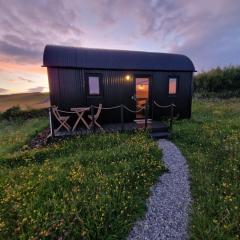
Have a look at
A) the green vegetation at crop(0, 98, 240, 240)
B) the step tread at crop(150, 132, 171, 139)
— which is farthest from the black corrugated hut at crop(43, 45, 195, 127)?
the green vegetation at crop(0, 98, 240, 240)

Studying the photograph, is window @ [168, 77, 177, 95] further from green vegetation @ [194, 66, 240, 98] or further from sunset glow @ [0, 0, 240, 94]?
green vegetation @ [194, 66, 240, 98]

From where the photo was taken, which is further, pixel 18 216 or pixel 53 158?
pixel 53 158

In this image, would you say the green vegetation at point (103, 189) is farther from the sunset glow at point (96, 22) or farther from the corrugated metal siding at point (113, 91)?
the sunset glow at point (96, 22)

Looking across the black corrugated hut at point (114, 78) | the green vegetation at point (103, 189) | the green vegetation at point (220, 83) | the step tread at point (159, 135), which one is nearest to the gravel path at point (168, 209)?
the green vegetation at point (103, 189)

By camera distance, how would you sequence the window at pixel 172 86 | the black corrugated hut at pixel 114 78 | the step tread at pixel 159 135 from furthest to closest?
the window at pixel 172 86 < the black corrugated hut at pixel 114 78 < the step tread at pixel 159 135

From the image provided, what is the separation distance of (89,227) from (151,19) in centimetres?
1324

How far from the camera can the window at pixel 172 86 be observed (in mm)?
10589

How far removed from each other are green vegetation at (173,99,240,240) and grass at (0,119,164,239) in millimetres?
1031

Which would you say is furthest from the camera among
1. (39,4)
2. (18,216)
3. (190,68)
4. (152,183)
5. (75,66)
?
(190,68)

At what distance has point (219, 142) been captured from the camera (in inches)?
254

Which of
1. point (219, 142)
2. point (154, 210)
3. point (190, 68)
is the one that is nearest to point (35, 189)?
point (154, 210)

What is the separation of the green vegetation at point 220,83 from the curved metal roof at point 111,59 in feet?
44.4

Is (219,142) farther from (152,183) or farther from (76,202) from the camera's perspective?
(76,202)

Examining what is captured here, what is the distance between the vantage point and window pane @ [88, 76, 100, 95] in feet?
30.3
